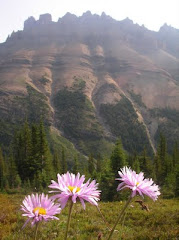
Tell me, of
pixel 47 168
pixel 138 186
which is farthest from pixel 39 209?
pixel 47 168

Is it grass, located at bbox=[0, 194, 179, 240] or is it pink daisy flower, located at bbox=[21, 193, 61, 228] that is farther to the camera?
grass, located at bbox=[0, 194, 179, 240]

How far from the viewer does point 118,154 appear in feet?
81.6

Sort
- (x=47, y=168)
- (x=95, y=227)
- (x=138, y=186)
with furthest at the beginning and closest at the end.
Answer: (x=47, y=168) → (x=95, y=227) → (x=138, y=186)

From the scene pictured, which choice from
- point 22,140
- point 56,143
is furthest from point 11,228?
point 56,143

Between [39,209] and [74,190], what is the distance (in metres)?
0.56

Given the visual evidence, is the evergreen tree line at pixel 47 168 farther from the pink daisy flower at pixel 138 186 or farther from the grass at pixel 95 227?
the pink daisy flower at pixel 138 186

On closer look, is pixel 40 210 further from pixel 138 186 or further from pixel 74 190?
pixel 138 186

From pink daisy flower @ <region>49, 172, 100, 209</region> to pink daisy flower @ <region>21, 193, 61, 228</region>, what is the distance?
256mm

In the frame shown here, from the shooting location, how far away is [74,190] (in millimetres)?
2141

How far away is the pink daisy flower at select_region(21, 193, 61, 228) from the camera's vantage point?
2.29m

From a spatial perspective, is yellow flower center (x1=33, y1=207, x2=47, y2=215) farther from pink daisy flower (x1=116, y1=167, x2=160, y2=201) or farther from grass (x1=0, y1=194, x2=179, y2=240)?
grass (x1=0, y1=194, x2=179, y2=240)

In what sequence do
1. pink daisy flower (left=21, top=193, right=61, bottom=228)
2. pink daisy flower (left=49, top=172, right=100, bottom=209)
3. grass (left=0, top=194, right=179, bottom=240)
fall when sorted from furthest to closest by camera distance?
grass (left=0, top=194, right=179, bottom=240) < pink daisy flower (left=21, top=193, right=61, bottom=228) < pink daisy flower (left=49, top=172, right=100, bottom=209)

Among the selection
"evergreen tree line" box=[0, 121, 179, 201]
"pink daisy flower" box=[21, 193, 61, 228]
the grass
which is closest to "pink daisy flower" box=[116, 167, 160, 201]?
"pink daisy flower" box=[21, 193, 61, 228]

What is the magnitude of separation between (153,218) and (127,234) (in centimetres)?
230
